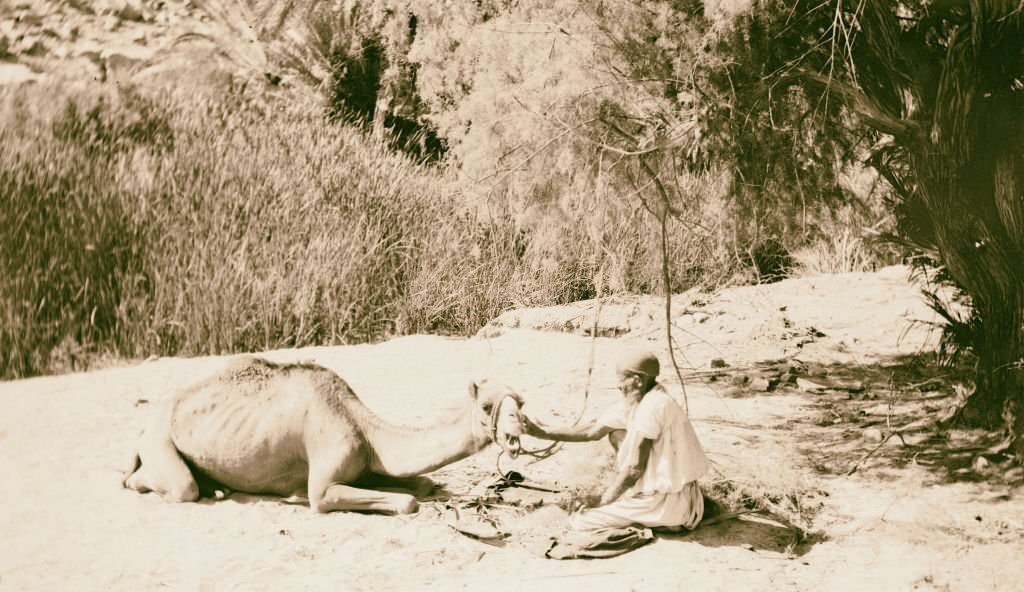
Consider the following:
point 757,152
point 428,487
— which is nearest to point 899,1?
point 757,152

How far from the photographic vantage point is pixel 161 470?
692cm

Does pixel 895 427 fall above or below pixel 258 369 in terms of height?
below

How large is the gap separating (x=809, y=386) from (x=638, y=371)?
154 inches

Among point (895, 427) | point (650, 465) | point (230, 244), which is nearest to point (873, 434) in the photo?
point (895, 427)

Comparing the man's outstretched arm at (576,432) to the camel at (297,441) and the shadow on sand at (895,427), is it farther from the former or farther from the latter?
the shadow on sand at (895,427)

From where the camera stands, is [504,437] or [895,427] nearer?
[504,437]

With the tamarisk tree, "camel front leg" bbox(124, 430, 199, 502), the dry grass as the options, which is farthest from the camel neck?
the tamarisk tree

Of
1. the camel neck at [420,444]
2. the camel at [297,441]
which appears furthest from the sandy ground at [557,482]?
the camel neck at [420,444]

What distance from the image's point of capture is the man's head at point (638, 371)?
6121 millimetres

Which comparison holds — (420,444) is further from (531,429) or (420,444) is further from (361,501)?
(531,429)

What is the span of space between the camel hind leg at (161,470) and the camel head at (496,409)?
1968 millimetres

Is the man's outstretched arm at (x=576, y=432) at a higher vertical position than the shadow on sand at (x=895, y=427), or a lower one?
higher

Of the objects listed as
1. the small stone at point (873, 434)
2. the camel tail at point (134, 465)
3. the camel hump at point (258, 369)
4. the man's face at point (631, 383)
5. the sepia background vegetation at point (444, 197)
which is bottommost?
the camel tail at point (134, 465)

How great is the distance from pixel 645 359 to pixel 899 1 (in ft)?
12.4
